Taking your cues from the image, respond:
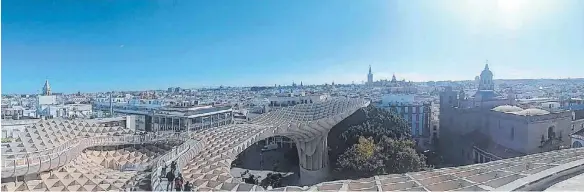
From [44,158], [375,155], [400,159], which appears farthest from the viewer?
[375,155]

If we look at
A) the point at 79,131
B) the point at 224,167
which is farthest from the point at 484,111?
the point at 79,131

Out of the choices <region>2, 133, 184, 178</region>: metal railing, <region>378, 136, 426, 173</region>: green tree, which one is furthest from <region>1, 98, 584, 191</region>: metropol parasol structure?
<region>378, 136, 426, 173</region>: green tree

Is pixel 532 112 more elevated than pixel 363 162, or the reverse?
pixel 532 112

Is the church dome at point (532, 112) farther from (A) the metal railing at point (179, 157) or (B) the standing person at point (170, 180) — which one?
(B) the standing person at point (170, 180)

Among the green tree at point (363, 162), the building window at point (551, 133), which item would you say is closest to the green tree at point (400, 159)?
the green tree at point (363, 162)

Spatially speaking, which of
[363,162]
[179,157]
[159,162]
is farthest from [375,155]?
[159,162]

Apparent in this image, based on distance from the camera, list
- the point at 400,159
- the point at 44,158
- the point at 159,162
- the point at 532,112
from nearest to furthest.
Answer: the point at 44,158 < the point at 159,162 < the point at 400,159 < the point at 532,112

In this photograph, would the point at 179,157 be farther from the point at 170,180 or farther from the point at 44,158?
the point at 170,180
